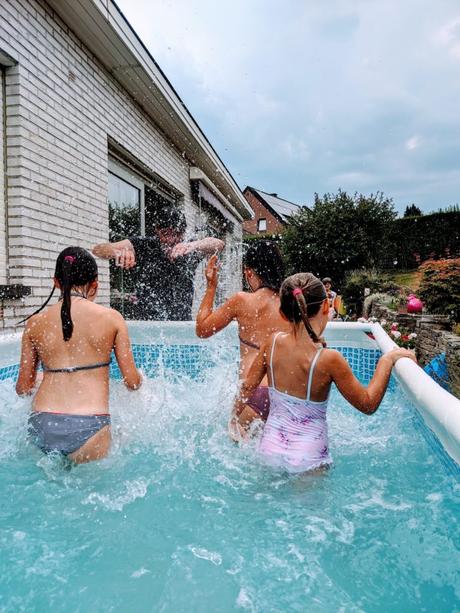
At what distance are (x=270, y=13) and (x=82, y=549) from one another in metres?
3.79

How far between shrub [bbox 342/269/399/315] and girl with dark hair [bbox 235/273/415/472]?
42.0 ft

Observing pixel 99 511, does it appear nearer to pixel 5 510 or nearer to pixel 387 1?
pixel 5 510

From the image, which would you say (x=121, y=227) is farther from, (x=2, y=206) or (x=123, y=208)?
(x=2, y=206)

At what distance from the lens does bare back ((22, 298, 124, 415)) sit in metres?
2.39

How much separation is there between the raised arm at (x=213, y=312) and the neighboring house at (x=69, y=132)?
8.41 feet

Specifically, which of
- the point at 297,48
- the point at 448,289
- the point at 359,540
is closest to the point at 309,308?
the point at 359,540

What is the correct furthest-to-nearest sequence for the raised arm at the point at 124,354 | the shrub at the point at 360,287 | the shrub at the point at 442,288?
the shrub at the point at 360,287 → the shrub at the point at 442,288 → the raised arm at the point at 124,354

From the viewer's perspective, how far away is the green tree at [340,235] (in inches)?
754

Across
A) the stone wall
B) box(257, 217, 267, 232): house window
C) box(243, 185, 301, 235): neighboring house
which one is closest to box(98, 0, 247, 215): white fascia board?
the stone wall

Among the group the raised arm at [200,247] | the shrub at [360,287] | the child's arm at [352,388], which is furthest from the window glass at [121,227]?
the shrub at [360,287]

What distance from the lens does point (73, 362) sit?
2410 mm

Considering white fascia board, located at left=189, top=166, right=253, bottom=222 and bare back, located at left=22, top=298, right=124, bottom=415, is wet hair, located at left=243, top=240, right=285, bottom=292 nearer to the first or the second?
bare back, located at left=22, top=298, right=124, bottom=415

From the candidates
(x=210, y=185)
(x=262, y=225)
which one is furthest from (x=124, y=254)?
(x=262, y=225)

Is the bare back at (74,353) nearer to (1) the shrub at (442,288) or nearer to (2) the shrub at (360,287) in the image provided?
(1) the shrub at (442,288)
